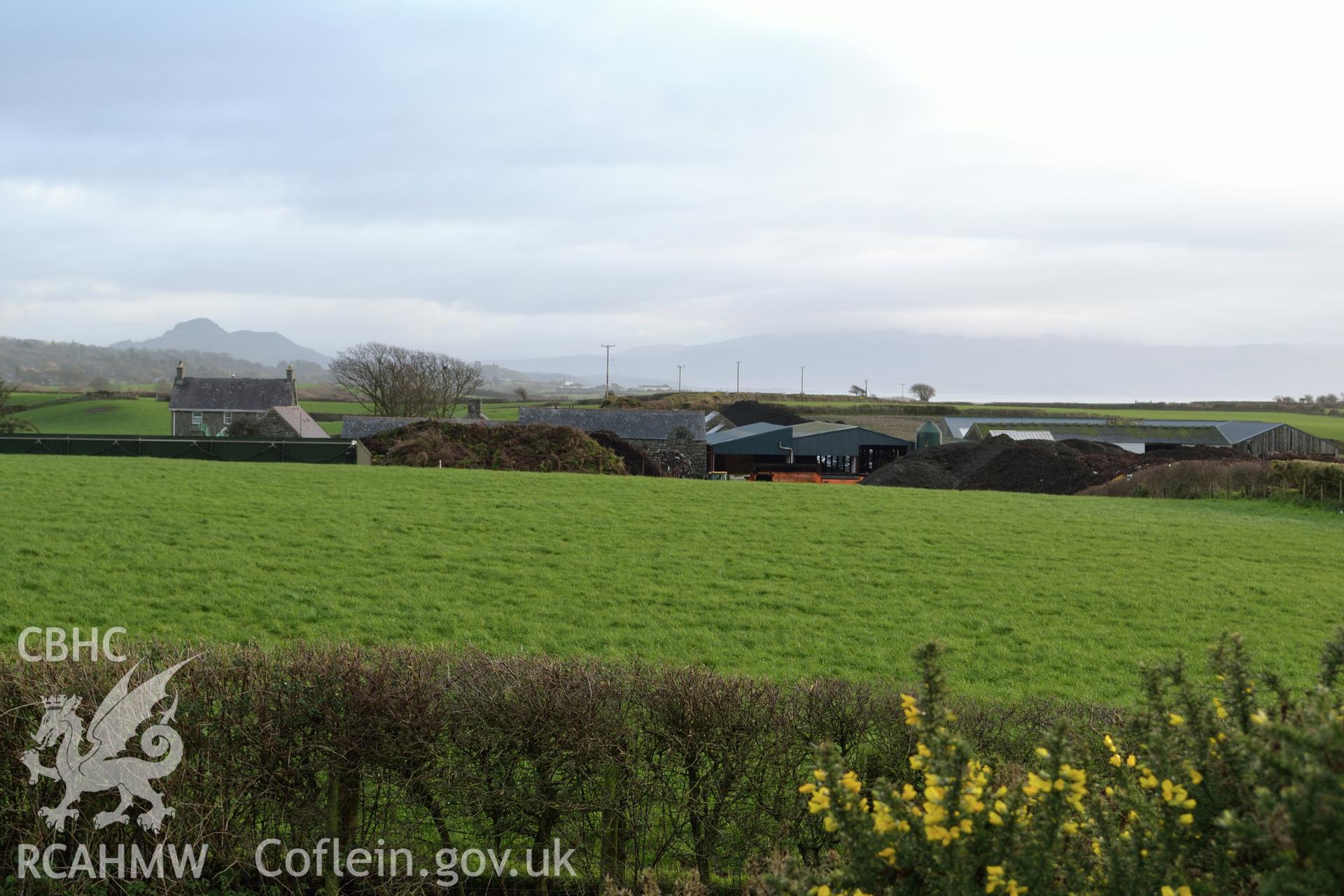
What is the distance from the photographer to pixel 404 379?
76250 mm

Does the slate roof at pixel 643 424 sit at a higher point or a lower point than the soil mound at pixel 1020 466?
higher

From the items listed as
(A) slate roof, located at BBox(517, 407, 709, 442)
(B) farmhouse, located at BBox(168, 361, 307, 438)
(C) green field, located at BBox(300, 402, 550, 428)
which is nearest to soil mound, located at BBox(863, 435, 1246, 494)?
(A) slate roof, located at BBox(517, 407, 709, 442)

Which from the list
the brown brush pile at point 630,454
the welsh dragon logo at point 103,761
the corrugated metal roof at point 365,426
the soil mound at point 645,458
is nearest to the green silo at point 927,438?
the soil mound at point 645,458

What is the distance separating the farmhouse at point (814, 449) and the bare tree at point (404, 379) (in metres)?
31.4

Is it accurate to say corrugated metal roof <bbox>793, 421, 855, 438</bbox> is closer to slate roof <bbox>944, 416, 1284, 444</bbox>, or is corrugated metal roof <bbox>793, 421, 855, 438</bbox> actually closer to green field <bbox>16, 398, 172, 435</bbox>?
slate roof <bbox>944, 416, 1284, 444</bbox>

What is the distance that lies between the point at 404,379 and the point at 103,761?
73993 mm

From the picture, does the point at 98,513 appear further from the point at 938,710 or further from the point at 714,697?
the point at 938,710

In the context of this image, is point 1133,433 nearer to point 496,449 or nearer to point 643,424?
point 643,424

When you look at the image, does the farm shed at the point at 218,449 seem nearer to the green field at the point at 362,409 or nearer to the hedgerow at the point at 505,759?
the hedgerow at the point at 505,759

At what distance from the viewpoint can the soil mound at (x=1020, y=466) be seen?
130 feet

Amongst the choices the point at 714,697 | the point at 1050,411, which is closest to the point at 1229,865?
the point at 714,697

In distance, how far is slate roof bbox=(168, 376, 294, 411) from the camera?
74250 mm

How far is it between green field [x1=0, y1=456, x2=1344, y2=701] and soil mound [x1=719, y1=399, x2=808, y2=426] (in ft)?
212

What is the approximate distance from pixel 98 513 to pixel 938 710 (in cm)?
1985
